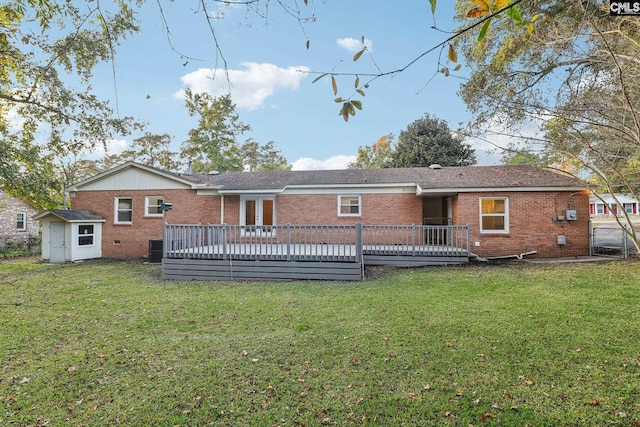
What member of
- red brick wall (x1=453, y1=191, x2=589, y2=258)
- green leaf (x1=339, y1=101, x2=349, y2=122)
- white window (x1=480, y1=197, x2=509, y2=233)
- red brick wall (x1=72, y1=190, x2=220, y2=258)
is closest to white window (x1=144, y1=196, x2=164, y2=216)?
red brick wall (x1=72, y1=190, x2=220, y2=258)

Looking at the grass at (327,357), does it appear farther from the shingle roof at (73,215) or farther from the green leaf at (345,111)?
the shingle roof at (73,215)

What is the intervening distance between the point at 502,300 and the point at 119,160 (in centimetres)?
3803

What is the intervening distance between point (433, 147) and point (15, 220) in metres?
29.0

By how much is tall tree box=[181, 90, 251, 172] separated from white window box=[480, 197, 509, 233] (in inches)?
928

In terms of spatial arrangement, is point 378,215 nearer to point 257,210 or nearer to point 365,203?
point 365,203

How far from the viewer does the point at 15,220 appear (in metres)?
19.9

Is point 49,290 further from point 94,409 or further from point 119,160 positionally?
point 119,160

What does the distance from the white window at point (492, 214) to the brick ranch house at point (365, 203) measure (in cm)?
4

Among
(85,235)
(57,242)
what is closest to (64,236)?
(57,242)

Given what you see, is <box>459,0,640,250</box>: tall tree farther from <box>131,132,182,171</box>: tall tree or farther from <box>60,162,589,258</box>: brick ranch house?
<box>131,132,182,171</box>: tall tree

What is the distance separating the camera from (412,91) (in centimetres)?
257

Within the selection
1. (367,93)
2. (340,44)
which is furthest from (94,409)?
(340,44)

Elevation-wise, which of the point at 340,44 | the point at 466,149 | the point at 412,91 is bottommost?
the point at 412,91

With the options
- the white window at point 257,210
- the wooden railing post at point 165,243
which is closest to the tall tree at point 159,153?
the white window at point 257,210
